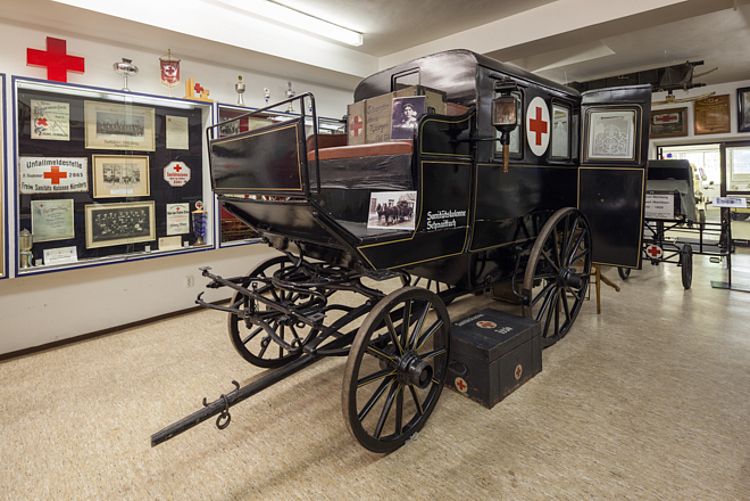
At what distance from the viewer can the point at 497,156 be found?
2.68m

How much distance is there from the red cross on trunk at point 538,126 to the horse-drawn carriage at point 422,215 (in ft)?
0.05

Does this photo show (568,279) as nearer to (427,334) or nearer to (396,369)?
(427,334)

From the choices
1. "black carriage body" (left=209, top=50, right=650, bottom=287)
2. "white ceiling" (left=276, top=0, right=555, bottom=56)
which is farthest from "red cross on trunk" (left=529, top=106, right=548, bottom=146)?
"white ceiling" (left=276, top=0, right=555, bottom=56)

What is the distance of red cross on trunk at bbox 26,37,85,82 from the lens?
314 cm

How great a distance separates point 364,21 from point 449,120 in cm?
253

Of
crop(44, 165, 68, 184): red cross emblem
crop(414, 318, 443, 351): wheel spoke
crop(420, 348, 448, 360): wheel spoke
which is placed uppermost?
crop(44, 165, 68, 184): red cross emblem

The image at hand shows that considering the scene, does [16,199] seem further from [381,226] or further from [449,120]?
[449,120]

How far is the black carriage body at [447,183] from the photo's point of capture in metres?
2.00

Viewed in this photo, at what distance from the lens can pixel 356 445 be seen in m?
2.11

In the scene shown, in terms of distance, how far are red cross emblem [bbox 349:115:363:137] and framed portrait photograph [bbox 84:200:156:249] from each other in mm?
2165

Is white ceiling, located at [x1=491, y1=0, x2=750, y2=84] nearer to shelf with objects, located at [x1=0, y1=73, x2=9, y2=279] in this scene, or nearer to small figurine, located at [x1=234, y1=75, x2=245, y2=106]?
small figurine, located at [x1=234, y1=75, x2=245, y2=106]

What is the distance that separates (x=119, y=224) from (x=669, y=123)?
8935mm

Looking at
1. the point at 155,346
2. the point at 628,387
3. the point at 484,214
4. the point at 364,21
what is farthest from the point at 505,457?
the point at 364,21

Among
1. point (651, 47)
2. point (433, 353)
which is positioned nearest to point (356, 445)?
point (433, 353)
